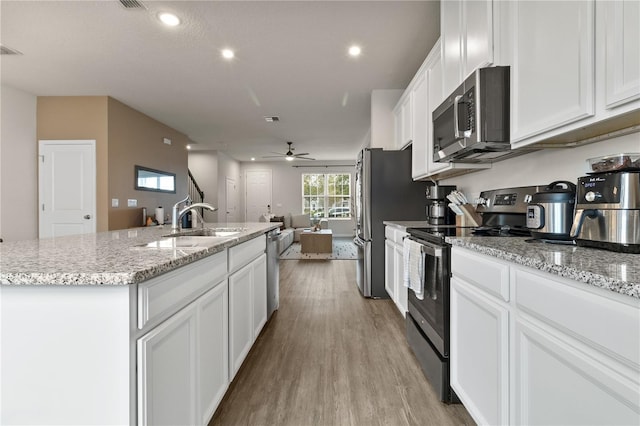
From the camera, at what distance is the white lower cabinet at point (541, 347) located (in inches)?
28.8

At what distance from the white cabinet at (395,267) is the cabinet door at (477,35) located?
1.38 m

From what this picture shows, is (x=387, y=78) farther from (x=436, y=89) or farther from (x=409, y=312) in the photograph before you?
(x=409, y=312)

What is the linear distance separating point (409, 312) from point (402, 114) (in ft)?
7.89

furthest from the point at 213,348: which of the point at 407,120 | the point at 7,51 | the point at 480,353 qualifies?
the point at 7,51

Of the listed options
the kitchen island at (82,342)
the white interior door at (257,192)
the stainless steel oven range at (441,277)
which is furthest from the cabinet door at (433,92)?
the white interior door at (257,192)

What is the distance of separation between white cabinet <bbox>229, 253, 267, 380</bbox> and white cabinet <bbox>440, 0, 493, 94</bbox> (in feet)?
6.24

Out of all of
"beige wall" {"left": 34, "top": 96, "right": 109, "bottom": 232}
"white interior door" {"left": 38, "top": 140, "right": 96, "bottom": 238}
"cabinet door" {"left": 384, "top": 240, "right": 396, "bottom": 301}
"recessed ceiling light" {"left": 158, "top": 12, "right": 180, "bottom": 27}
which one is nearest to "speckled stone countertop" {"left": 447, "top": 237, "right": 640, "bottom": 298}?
"cabinet door" {"left": 384, "top": 240, "right": 396, "bottom": 301}

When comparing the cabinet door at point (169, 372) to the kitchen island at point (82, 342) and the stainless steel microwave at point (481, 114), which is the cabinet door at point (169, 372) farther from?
the stainless steel microwave at point (481, 114)

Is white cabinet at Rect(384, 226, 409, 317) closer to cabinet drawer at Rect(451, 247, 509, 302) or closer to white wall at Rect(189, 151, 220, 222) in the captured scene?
cabinet drawer at Rect(451, 247, 509, 302)

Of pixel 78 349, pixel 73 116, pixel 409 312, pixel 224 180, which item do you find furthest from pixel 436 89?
pixel 224 180

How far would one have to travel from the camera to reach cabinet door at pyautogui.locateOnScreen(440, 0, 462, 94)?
6.66 feet

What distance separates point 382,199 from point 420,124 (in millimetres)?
985

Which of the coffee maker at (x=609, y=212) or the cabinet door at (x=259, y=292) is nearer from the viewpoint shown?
the coffee maker at (x=609, y=212)

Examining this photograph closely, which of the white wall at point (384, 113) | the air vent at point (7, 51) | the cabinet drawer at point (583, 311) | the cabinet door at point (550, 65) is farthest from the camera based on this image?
the white wall at point (384, 113)
